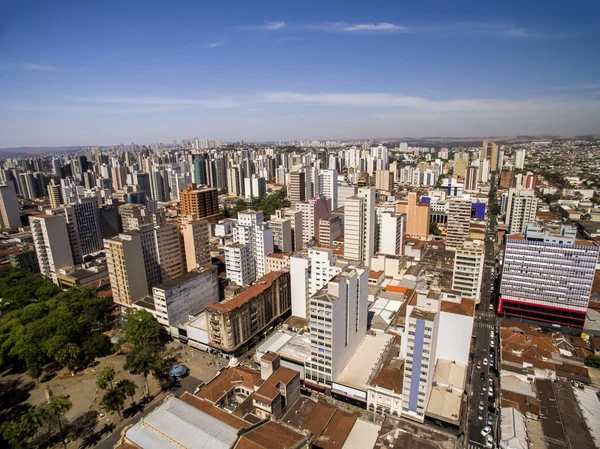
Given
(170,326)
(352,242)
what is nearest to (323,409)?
(170,326)

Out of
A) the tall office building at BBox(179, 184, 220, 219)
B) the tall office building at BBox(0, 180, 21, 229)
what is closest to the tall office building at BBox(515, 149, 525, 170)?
the tall office building at BBox(179, 184, 220, 219)

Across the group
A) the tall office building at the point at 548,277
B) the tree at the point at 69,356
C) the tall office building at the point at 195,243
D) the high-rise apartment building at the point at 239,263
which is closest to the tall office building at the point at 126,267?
the tall office building at the point at 195,243

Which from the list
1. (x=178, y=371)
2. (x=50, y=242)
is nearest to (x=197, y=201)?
(x=50, y=242)

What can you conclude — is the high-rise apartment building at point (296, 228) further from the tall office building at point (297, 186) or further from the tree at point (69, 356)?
the tree at point (69, 356)

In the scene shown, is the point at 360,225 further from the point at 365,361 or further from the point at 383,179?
the point at 383,179

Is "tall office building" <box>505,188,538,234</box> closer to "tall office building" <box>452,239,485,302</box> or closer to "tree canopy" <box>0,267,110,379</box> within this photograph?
"tall office building" <box>452,239,485,302</box>
